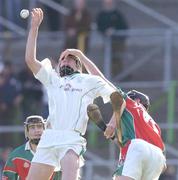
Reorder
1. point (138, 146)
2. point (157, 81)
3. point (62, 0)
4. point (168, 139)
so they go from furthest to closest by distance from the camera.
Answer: point (62, 0), point (157, 81), point (168, 139), point (138, 146)

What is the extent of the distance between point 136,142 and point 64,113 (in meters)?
0.84

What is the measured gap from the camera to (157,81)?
25391 mm

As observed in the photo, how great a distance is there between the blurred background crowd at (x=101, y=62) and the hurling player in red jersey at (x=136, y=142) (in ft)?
25.2

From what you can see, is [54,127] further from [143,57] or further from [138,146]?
[143,57]

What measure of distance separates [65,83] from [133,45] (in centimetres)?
1010

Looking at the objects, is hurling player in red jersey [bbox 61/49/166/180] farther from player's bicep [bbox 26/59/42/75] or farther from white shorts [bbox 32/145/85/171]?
player's bicep [bbox 26/59/42/75]

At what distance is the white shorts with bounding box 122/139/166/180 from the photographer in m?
15.2

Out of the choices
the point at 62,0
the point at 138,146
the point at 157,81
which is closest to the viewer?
the point at 138,146

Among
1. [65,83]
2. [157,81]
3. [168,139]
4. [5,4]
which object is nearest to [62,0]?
[5,4]

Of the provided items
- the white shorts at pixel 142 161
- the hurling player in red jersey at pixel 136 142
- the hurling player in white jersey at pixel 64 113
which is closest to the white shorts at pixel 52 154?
the hurling player in white jersey at pixel 64 113

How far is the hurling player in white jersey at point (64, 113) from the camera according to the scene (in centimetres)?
1533

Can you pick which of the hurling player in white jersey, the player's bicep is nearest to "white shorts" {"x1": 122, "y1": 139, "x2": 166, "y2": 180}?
the hurling player in white jersey

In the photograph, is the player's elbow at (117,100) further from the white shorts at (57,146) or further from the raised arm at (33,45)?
the raised arm at (33,45)

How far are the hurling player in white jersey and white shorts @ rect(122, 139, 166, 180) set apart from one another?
552 millimetres
